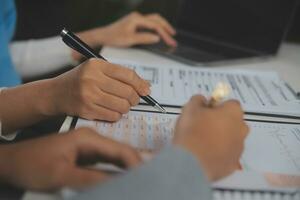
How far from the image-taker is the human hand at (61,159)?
489mm

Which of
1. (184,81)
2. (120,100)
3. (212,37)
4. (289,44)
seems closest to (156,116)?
(120,100)

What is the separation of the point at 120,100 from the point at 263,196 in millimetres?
263

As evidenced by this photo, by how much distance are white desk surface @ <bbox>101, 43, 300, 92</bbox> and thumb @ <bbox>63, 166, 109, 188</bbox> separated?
0.51 meters

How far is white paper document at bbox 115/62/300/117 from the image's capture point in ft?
2.57

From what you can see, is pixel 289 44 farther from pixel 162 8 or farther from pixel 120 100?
pixel 120 100

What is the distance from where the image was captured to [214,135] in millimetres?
511

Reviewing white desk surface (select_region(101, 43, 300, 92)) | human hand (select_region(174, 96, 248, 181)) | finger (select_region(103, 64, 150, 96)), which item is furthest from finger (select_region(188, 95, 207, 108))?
white desk surface (select_region(101, 43, 300, 92))

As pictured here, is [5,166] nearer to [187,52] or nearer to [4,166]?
[4,166]

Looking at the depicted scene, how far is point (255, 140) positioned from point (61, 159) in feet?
0.99

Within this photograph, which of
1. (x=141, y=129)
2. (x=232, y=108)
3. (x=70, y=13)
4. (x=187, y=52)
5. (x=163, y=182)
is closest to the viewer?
(x=163, y=182)

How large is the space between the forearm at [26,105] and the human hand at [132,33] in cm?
41

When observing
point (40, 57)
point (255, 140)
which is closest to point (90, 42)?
point (40, 57)

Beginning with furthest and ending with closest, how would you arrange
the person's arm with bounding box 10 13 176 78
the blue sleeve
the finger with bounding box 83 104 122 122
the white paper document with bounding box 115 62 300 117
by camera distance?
the person's arm with bounding box 10 13 176 78 → the white paper document with bounding box 115 62 300 117 → the finger with bounding box 83 104 122 122 → the blue sleeve

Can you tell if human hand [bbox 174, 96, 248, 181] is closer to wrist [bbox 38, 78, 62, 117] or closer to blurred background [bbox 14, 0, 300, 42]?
wrist [bbox 38, 78, 62, 117]
